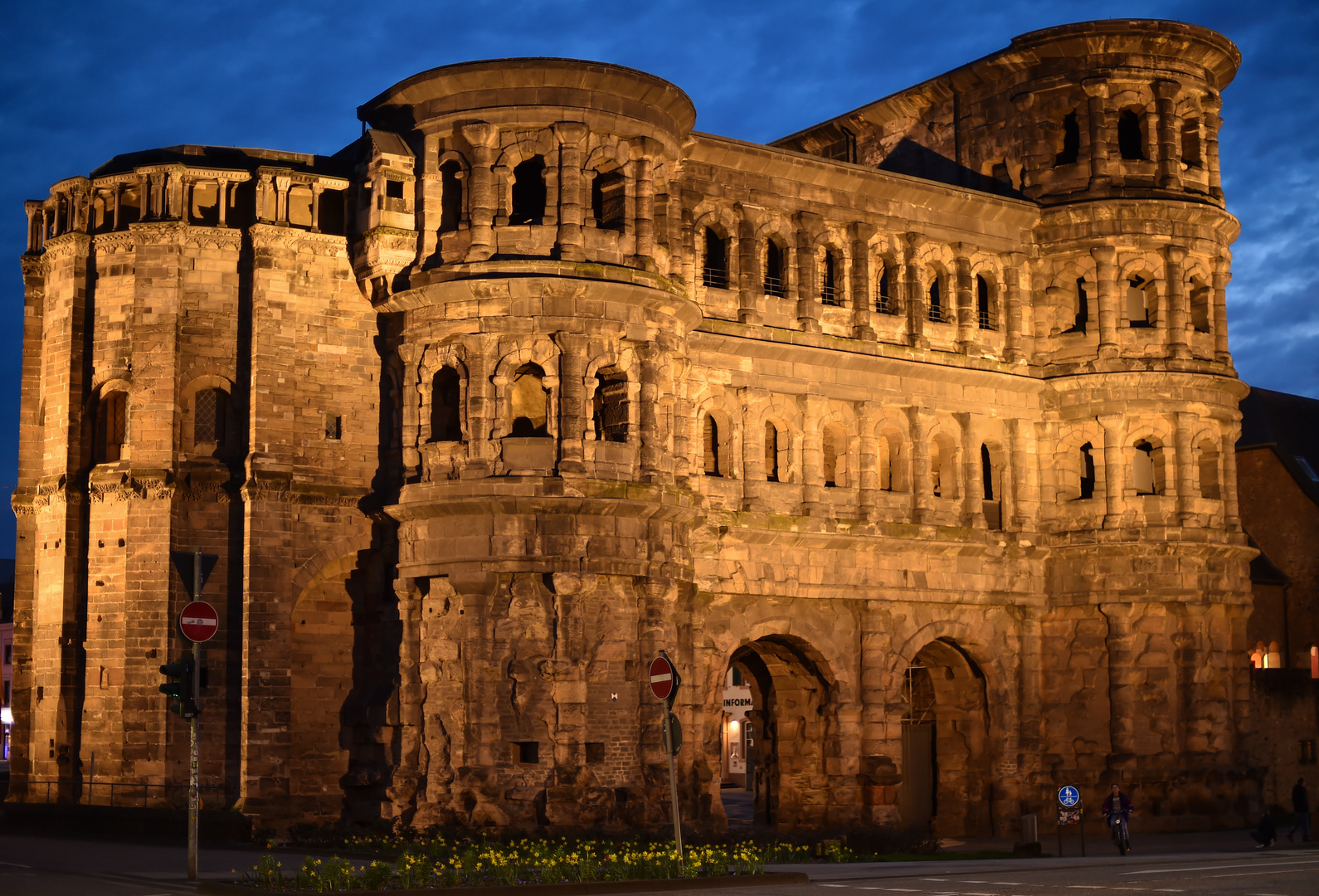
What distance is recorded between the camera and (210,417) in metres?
37.8

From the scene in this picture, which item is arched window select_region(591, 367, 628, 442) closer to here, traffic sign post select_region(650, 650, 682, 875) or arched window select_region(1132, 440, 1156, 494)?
traffic sign post select_region(650, 650, 682, 875)

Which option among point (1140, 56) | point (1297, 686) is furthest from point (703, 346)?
point (1297, 686)

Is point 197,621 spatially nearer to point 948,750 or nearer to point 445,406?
point 445,406

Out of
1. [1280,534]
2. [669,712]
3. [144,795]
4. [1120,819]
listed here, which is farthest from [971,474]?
[1280,534]

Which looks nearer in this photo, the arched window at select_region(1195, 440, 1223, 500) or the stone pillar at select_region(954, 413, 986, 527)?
the stone pillar at select_region(954, 413, 986, 527)

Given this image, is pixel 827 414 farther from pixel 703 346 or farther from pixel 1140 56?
pixel 1140 56

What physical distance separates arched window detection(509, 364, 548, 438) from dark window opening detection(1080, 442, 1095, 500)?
15.1m

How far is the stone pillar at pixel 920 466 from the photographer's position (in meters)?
41.9

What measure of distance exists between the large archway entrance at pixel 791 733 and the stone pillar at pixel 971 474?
5.81 metres

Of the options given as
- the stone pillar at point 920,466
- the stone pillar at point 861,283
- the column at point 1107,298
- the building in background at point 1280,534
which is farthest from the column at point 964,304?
the building in background at point 1280,534

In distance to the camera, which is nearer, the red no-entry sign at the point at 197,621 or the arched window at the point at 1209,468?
the red no-entry sign at the point at 197,621

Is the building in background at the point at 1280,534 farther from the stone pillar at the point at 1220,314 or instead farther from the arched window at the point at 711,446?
the arched window at the point at 711,446

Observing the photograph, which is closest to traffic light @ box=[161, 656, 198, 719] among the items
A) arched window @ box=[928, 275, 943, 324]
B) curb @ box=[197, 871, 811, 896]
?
curb @ box=[197, 871, 811, 896]

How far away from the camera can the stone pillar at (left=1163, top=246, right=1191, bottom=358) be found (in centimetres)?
4400
